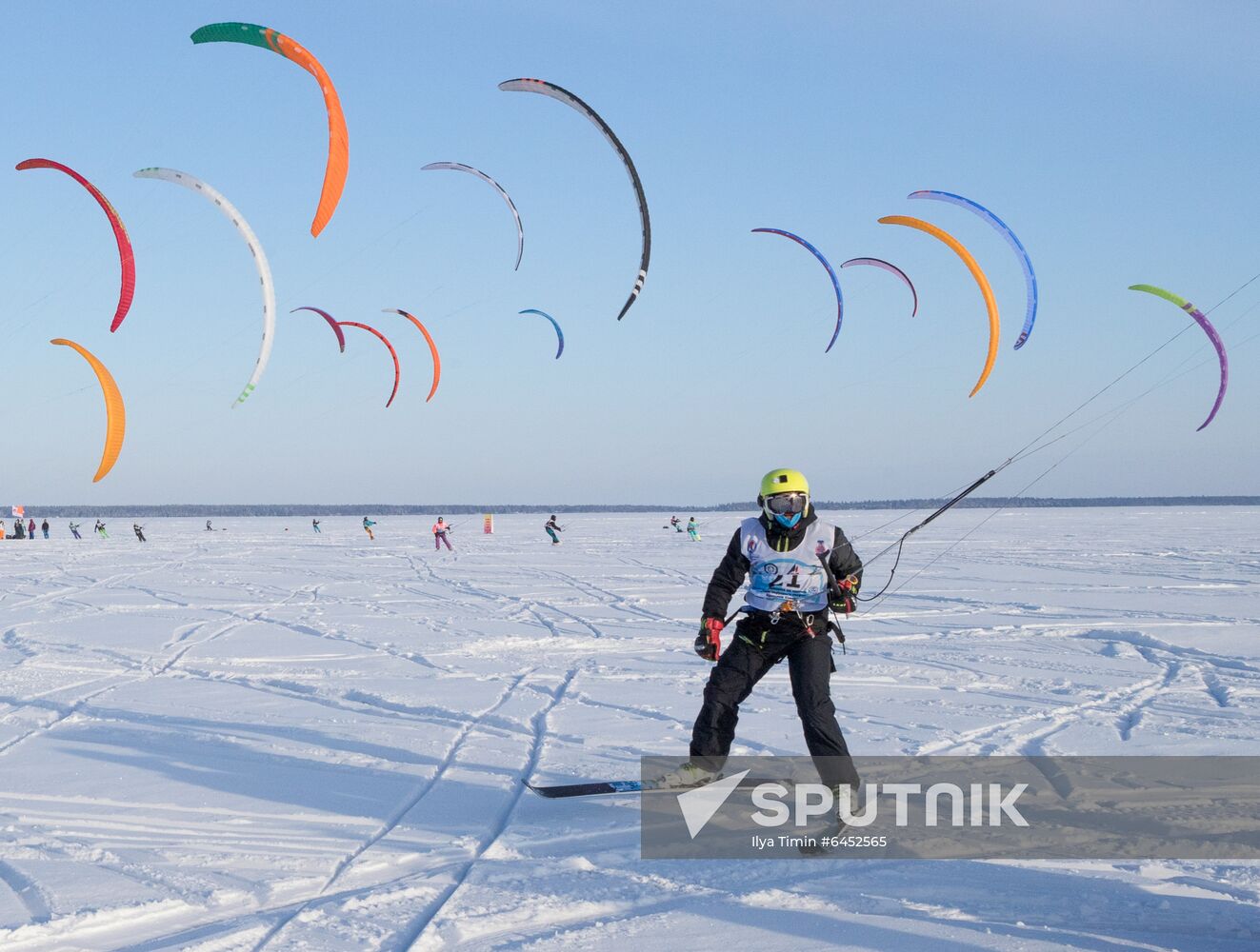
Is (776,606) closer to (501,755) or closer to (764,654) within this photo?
(764,654)

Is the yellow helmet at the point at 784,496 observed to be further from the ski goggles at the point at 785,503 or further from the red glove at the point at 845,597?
the red glove at the point at 845,597

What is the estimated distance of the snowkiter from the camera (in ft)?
15.2

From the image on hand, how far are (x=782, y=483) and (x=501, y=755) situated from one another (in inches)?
91.2

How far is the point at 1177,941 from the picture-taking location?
128 inches

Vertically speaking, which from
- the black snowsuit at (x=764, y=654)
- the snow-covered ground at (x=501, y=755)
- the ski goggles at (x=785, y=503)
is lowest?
the snow-covered ground at (x=501, y=755)

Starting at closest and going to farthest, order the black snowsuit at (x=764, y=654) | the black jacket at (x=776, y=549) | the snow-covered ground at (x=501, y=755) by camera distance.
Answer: the snow-covered ground at (x=501, y=755) < the black snowsuit at (x=764, y=654) < the black jacket at (x=776, y=549)

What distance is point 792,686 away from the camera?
4695mm

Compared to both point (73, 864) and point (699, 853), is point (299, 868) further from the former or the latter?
point (699, 853)

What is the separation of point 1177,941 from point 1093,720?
346 cm

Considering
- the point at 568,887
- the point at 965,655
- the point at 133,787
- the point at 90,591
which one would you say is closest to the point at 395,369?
the point at 90,591

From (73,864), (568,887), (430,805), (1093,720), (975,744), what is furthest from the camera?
(1093,720)

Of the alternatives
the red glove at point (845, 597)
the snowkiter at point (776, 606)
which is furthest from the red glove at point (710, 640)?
the red glove at point (845, 597)

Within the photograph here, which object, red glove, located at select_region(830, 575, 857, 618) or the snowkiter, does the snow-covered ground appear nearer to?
the snowkiter

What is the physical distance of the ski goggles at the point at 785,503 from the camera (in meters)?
4.63
